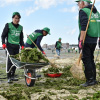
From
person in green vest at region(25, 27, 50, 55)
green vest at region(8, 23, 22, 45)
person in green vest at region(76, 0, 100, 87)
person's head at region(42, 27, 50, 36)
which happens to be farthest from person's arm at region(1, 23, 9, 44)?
person in green vest at region(76, 0, 100, 87)

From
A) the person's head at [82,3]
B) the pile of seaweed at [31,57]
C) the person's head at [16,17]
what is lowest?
the pile of seaweed at [31,57]

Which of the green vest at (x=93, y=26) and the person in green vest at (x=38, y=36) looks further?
the person in green vest at (x=38, y=36)

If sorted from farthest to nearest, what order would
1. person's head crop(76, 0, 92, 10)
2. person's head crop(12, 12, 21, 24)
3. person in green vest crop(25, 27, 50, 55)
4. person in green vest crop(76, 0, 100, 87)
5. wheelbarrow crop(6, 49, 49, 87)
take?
person in green vest crop(25, 27, 50, 55)
person's head crop(12, 12, 21, 24)
person's head crop(76, 0, 92, 10)
person in green vest crop(76, 0, 100, 87)
wheelbarrow crop(6, 49, 49, 87)

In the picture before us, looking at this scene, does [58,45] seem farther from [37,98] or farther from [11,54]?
[37,98]

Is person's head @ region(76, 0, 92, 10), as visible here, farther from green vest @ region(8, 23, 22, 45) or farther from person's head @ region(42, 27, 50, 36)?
green vest @ region(8, 23, 22, 45)

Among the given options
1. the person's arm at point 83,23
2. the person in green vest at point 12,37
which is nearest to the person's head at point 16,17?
the person in green vest at point 12,37

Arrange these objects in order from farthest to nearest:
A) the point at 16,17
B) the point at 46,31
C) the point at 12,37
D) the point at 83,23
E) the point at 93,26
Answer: the point at 46,31 → the point at 12,37 → the point at 16,17 → the point at 93,26 → the point at 83,23

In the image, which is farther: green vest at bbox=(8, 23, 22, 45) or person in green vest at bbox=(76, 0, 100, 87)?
green vest at bbox=(8, 23, 22, 45)

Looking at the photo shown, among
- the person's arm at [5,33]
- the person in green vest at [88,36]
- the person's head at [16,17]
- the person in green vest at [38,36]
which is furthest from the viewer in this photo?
the person in green vest at [38,36]

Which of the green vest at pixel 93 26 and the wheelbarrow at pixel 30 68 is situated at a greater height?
the green vest at pixel 93 26

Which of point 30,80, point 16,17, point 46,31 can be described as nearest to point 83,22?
point 46,31

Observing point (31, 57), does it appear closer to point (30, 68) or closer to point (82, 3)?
point (30, 68)

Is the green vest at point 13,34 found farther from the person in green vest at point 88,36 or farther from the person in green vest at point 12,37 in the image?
the person in green vest at point 88,36

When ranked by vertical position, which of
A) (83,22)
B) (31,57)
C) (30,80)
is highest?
(83,22)
